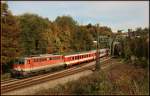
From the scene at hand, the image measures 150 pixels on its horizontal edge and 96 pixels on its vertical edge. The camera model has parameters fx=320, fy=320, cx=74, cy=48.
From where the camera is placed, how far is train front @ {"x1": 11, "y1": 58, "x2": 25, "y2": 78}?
132 feet

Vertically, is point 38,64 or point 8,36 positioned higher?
point 8,36

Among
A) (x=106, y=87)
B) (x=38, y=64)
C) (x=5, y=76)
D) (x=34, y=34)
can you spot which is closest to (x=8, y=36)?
(x=5, y=76)

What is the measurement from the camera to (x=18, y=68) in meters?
40.7

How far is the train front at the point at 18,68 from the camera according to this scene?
40.3 meters

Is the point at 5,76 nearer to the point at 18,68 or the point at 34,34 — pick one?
the point at 18,68

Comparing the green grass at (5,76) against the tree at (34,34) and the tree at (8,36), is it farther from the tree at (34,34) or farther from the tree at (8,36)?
the tree at (34,34)

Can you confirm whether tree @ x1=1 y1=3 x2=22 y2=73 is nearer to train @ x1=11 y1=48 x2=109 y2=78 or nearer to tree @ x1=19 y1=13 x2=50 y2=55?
train @ x1=11 y1=48 x2=109 y2=78

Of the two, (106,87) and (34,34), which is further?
(34,34)

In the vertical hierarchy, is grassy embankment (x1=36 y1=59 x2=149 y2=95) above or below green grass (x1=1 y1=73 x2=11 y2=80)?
above

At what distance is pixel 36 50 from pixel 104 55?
26.1 m

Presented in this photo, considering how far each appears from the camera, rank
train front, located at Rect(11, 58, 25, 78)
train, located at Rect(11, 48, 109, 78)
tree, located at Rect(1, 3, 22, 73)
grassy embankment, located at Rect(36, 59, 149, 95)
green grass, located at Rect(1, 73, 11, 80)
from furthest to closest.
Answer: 1. tree, located at Rect(1, 3, 22, 73)
2. train, located at Rect(11, 48, 109, 78)
3. train front, located at Rect(11, 58, 25, 78)
4. green grass, located at Rect(1, 73, 11, 80)
5. grassy embankment, located at Rect(36, 59, 149, 95)

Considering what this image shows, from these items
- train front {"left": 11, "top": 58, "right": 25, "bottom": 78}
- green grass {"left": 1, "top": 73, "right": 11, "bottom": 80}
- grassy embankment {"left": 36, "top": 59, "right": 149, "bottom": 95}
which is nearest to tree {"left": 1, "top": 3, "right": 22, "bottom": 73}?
train front {"left": 11, "top": 58, "right": 25, "bottom": 78}

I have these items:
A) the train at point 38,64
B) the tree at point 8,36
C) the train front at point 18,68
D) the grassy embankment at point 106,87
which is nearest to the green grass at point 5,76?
the train at point 38,64

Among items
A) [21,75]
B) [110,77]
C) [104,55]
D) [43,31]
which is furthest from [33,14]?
[110,77]
